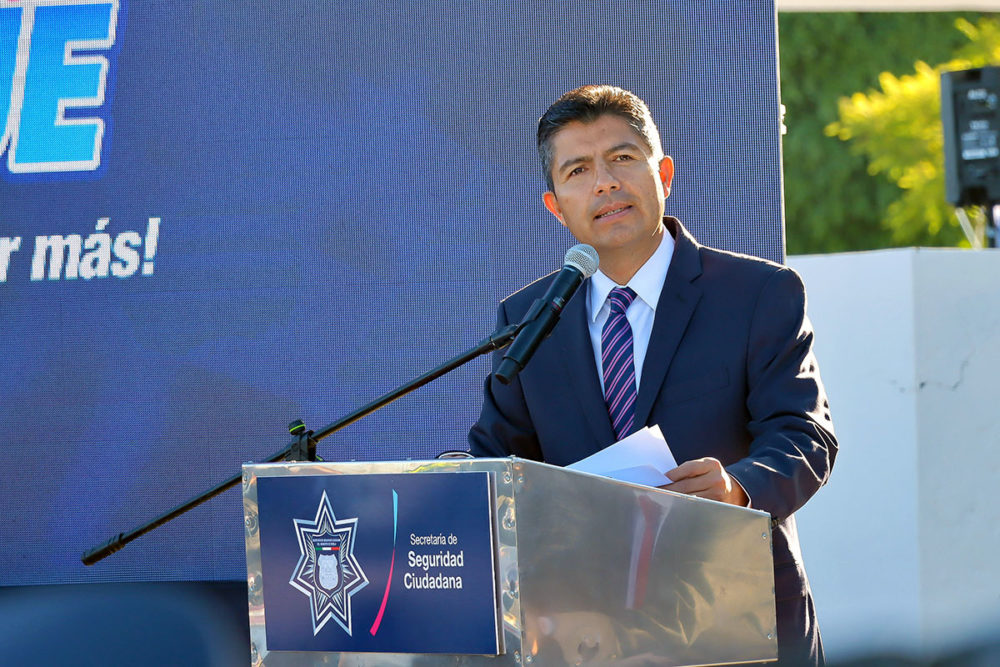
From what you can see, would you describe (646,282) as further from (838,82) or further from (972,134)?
(838,82)

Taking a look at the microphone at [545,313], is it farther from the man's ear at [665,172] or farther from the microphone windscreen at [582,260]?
the man's ear at [665,172]

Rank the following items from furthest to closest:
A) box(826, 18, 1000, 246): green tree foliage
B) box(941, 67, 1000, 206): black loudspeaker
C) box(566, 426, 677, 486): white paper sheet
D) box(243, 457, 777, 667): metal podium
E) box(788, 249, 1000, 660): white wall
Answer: box(826, 18, 1000, 246): green tree foliage → box(941, 67, 1000, 206): black loudspeaker → box(788, 249, 1000, 660): white wall → box(566, 426, 677, 486): white paper sheet → box(243, 457, 777, 667): metal podium

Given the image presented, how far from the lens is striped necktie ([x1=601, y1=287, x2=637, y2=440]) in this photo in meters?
2.11

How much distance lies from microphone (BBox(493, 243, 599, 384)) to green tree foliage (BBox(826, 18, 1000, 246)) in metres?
15.5

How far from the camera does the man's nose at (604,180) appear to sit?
2.18 meters

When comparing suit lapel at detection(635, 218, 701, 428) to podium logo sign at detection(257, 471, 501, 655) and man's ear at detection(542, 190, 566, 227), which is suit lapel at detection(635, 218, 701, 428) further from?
podium logo sign at detection(257, 471, 501, 655)

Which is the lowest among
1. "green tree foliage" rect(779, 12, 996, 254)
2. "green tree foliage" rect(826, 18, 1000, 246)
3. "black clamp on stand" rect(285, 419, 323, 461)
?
"black clamp on stand" rect(285, 419, 323, 461)

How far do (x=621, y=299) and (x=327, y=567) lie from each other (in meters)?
0.91

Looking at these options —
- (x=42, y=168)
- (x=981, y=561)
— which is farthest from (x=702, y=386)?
(x=981, y=561)

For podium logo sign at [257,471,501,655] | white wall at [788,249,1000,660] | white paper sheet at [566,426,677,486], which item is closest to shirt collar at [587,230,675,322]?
white paper sheet at [566,426,677,486]

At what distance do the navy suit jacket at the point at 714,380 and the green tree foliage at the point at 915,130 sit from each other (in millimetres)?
15125

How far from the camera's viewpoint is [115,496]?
3957 millimetres

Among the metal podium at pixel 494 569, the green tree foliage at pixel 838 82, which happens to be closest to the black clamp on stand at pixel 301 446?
the metal podium at pixel 494 569

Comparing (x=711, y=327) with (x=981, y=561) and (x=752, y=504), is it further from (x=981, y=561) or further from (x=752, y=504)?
(x=981, y=561)
